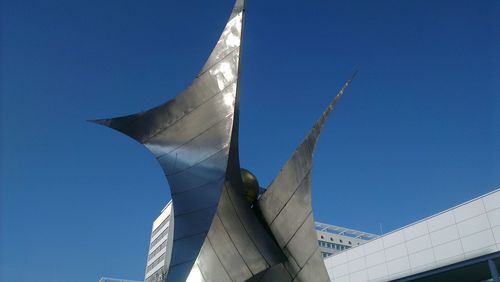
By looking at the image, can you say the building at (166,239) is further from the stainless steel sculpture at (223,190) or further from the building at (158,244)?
the stainless steel sculpture at (223,190)

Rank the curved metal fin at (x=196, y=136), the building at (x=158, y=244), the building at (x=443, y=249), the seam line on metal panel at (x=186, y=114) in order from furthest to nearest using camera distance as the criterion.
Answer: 1. the building at (x=158, y=244)
2. the building at (x=443, y=249)
3. the seam line on metal panel at (x=186, y=114)
4. the curved metal fin at (x=196, y=136)

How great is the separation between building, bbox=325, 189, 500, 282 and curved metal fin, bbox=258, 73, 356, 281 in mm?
12405

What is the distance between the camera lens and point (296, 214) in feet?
34.6

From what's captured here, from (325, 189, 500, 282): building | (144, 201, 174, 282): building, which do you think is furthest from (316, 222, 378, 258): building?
(325, 189, 500, 282): building

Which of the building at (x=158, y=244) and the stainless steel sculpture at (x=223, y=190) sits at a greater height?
the building at (x=158, y=244)

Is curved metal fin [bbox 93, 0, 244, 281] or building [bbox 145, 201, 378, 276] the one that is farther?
→ building [bbox 145, 201, 378, 276]

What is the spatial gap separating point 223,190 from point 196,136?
181 cm

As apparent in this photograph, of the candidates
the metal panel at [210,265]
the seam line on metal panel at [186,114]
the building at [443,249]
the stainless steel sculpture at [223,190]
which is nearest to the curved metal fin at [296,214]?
the stainless steel sculpture at [223,190]

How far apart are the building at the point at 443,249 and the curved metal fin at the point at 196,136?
1518 cm

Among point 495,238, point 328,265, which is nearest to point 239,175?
point 495,238

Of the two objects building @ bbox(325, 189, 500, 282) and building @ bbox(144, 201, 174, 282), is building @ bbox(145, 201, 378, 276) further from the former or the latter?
building @ bbox(325, 189, 500, 282)

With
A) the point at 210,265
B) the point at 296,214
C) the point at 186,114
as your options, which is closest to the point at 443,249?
the point at 296,214

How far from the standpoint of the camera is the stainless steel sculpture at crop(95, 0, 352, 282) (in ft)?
29.4

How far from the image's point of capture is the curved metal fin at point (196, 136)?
9.16m
